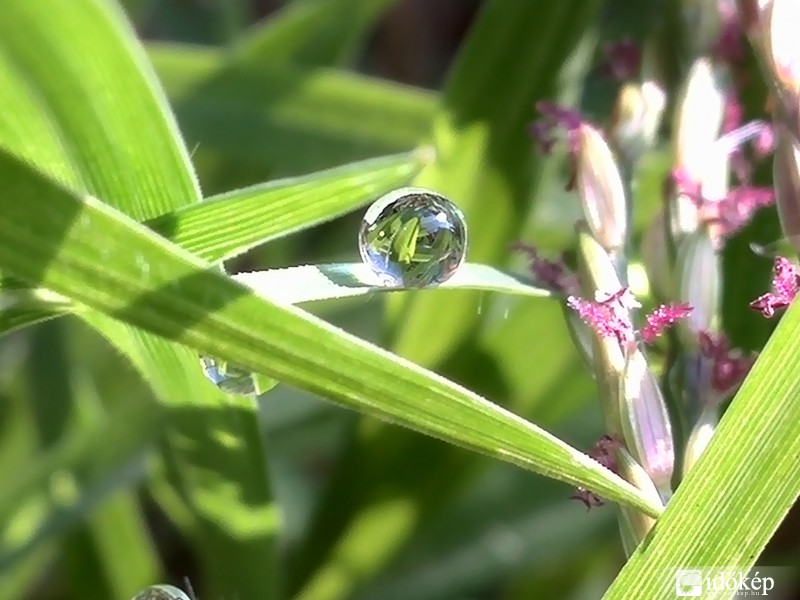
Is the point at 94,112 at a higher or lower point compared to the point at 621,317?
higher

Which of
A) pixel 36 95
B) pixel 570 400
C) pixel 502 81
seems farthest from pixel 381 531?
pixel 36 95

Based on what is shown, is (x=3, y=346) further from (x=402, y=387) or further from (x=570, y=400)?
(x=402, y=387)

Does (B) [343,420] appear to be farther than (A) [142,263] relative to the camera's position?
Yes

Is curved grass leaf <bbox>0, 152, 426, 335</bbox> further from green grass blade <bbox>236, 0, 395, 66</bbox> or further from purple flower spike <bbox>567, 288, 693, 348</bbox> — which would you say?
green grass blade <bbox>236, 0, 395, 66</bbox>

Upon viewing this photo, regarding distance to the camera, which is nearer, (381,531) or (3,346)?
(381,531)

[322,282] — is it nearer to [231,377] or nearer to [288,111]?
[231,377]

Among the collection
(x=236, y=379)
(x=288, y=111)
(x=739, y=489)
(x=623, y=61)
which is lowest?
(x=739, y=489)

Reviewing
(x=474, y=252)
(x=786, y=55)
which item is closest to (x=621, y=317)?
(x=786, y=55)
